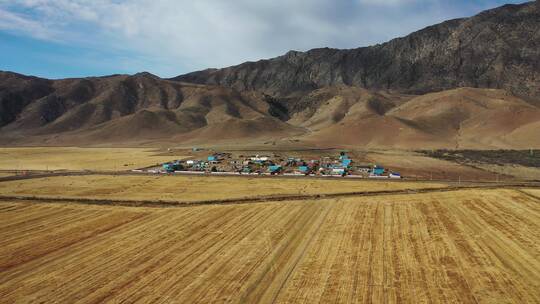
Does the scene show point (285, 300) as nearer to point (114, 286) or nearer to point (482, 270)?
point (114, 286)

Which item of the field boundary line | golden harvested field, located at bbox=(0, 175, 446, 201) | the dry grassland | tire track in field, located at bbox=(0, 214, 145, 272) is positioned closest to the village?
the dry grassland

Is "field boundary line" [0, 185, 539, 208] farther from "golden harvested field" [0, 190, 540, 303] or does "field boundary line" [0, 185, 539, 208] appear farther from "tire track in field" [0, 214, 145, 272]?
"tire track in field" [0, 214, 145, 272]

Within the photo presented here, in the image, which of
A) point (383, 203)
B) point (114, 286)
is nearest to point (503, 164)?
point (383, 203)

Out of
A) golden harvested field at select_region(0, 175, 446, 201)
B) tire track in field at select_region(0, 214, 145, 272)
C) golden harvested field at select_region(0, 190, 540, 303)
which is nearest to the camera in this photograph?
golden harvested field at select_region(0, 190, 540, 303)

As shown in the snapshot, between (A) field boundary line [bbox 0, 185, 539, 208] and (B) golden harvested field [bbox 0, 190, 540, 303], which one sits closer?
(B) golden harvested field [bbox 0, 190, 540, 303]

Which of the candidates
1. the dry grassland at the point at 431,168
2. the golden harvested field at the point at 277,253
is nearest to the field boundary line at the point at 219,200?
the golden harvested field at the point at 277,253
